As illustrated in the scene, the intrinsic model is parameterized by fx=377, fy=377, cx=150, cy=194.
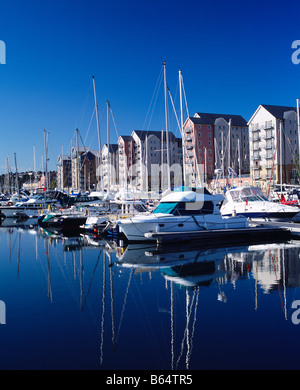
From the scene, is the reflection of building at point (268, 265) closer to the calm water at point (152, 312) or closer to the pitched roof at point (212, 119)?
the calm water at point (152, 312)

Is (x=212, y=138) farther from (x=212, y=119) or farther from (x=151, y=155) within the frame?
(x=151, y=155)

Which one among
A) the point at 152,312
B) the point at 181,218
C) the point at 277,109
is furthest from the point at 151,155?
the point at 152,312

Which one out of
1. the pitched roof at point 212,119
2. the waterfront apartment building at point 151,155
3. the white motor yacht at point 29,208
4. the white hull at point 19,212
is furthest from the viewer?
the waterfront apartment building at point 151,155

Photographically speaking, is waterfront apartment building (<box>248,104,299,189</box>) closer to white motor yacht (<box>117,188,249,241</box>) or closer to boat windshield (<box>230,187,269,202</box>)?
boat windshield (<box>230,187,269,202</box>)

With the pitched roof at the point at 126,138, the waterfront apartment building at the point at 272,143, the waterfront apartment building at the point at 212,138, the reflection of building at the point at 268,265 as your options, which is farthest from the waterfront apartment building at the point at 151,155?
the reflection of building at the point at 268,265

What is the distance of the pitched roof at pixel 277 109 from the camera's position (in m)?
90.5

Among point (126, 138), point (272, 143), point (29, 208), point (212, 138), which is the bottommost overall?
point (29, 208)

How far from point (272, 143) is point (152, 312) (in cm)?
8489

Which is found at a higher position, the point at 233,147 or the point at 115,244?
the point at 233,147

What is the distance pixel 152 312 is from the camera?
13.1m

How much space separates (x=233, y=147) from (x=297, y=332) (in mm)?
97328

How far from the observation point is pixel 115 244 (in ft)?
102
